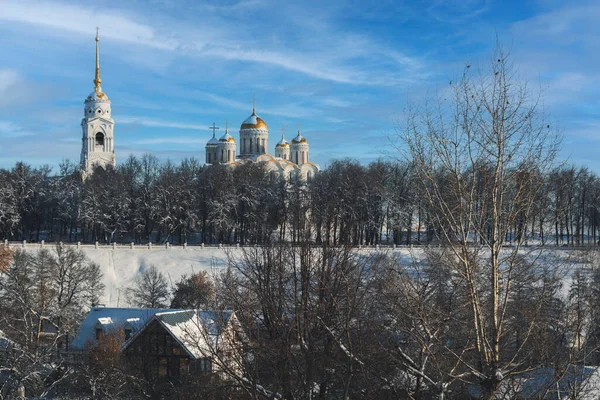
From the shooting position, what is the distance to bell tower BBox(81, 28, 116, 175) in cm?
8925

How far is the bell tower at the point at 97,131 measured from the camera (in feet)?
293

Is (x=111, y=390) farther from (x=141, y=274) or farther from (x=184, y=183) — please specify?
(x=184, y=183)

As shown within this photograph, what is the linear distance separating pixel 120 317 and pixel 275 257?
20.2m

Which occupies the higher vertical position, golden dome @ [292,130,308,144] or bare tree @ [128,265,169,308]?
golden dome @ [292,130,308,144]

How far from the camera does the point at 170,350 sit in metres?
24.6

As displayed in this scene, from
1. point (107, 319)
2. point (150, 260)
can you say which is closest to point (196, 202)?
point (150, 260)

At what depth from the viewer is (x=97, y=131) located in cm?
8956

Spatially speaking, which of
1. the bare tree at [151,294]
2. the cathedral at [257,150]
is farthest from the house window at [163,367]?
the cathedral at [257,150]

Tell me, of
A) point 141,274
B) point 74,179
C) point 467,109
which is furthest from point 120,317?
→ point 74,179

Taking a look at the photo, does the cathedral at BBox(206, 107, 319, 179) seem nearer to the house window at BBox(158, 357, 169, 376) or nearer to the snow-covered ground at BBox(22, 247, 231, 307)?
the snow-covered ground at BBox(22, 247, 231, 307)

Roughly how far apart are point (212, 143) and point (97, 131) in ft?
53.0

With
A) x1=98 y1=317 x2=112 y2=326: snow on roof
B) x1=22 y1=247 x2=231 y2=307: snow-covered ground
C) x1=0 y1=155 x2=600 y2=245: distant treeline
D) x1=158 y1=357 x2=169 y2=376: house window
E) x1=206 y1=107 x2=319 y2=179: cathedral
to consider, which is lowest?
x1=158 y1=357 x2=169 y2=376: house window

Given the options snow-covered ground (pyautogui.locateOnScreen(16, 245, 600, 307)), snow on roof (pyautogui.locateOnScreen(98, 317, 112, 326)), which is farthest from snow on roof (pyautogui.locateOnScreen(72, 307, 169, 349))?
snow-covered ground (pyautogui.locateOnScreen(16, 245, 600, 307))

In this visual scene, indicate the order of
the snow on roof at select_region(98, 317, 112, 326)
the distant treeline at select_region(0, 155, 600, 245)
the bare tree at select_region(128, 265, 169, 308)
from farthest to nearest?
the distant treeline at select_region(0, 155, 600, 245) → the bare tree at select_region(128, 265, 169, 308) → the snow on roof at select_region(98, 317, 112, 326)
